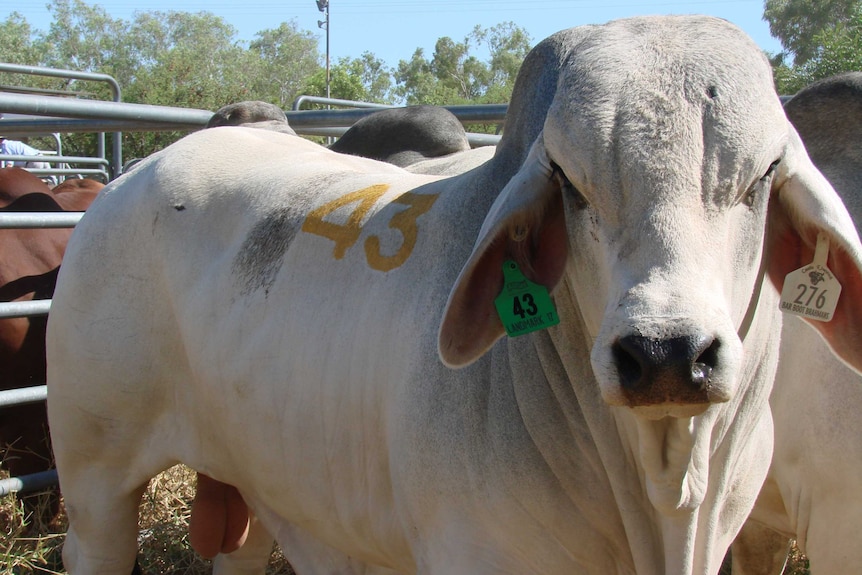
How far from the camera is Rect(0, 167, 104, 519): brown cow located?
436 centimetres

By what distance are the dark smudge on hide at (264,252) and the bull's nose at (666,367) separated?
1287 mm

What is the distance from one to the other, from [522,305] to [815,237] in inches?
20.6

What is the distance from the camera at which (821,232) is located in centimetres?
160

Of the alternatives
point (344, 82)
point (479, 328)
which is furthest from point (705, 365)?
point (344, 82)

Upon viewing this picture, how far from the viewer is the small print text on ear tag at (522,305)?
5.49ft

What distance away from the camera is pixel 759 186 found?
155 cm

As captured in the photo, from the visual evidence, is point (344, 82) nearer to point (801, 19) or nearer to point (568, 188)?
point (801, 19)

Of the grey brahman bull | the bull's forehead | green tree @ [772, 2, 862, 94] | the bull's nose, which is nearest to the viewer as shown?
the bull's nose

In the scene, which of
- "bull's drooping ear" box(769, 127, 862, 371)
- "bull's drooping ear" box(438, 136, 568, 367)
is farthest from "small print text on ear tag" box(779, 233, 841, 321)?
"bull's drooping ear" box(438, 136, 568, 367)

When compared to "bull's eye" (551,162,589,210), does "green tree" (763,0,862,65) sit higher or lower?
higher

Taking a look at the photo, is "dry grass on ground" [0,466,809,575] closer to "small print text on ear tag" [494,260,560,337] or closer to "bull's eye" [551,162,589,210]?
"small print text on ear tag" [494,260,560,337]

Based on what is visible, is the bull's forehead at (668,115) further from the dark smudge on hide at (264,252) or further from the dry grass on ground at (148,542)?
the dry grass on ground at (148,542)

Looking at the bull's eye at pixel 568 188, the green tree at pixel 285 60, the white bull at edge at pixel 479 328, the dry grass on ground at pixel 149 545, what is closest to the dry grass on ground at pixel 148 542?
the dry grass on ground at pixel 149 545

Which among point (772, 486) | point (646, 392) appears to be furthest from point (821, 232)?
point (772, 486)
